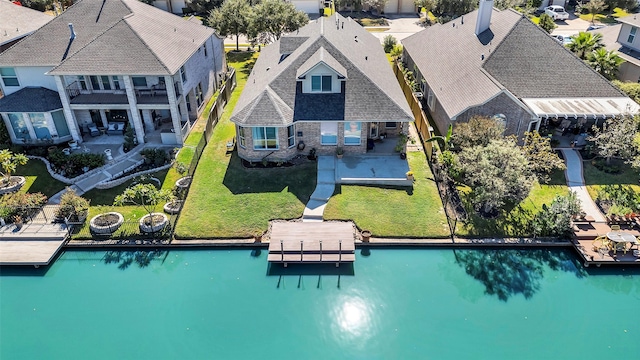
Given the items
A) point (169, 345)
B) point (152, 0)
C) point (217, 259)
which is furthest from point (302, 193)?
point (152, 0)

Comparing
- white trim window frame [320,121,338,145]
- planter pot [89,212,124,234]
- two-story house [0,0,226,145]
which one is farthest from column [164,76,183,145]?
white trim window frame [320,121,338,145]

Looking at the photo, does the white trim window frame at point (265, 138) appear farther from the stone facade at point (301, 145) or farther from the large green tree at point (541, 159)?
the large green tree at point (541, 159)

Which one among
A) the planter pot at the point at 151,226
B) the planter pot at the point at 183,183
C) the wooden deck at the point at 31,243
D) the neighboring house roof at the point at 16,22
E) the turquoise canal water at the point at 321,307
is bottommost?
the turquoise canal water at the point at 321,307

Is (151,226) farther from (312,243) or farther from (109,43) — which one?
(109,43)

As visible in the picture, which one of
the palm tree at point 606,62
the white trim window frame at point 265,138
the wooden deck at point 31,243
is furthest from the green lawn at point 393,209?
the palm tree at point 606,62

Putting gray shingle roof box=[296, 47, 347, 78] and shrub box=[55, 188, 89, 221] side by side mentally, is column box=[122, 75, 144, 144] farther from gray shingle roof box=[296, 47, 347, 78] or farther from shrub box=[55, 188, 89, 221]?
gray shingle roof box=[296, 47, 347, 78]

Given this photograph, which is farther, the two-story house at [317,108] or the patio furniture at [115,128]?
the patio furniture at [115,128]

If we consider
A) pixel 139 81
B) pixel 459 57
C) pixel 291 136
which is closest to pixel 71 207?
pixel 139 81
